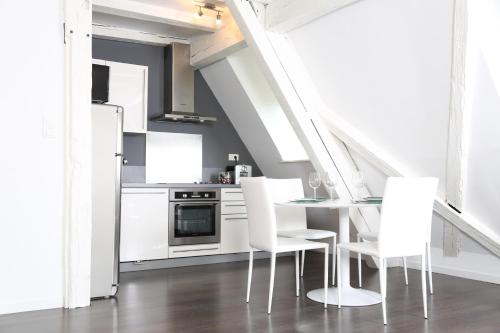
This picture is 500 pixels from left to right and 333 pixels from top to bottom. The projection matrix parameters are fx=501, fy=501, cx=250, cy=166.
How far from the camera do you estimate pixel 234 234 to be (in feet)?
18.0

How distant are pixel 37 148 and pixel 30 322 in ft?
3.65

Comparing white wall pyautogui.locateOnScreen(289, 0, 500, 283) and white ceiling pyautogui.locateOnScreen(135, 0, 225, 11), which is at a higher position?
white ceiling pyautogui.locateOnScreen(135, 0, 225, 11)

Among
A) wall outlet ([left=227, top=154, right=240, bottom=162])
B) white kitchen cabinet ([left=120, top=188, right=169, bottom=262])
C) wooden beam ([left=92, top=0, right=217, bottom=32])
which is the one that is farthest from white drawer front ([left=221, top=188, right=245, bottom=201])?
wooden beam ([left=92, top=0, right=217, bottom=32])

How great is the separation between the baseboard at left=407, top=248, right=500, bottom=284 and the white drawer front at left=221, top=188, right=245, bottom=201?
2.10 m

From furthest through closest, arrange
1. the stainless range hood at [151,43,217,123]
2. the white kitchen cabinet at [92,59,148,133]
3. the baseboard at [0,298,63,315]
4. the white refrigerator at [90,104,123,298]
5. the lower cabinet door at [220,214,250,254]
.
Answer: the stainless range hood at [151,43,217,123] < the lower cabinet door at [220,214,250,254] < the white kitchen cabinet at [92,59,148,133] < the white refrigerator at [90,104,123,298] < the baseboard at [0,298,63,315]

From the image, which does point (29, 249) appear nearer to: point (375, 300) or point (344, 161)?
point (375, 300)

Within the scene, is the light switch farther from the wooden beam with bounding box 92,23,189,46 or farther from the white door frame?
the wooden beam with bounding box 92,23,189,46

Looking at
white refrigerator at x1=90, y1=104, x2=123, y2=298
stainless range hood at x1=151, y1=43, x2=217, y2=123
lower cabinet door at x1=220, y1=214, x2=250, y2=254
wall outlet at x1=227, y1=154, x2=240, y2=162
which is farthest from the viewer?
wall outlet at x1=227, y1=154, x2=240, y2=162

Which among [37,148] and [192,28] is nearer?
[37,148]

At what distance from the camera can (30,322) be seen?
301 cm

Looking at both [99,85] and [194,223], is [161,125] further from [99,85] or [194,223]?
[99,85]

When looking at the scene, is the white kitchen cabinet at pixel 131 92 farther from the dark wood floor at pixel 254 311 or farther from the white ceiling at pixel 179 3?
the dark wood floor at pixel 254 311

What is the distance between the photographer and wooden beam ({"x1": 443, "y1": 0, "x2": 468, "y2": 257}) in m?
3.29

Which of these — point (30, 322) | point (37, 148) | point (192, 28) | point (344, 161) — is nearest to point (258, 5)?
point (192, 28)
